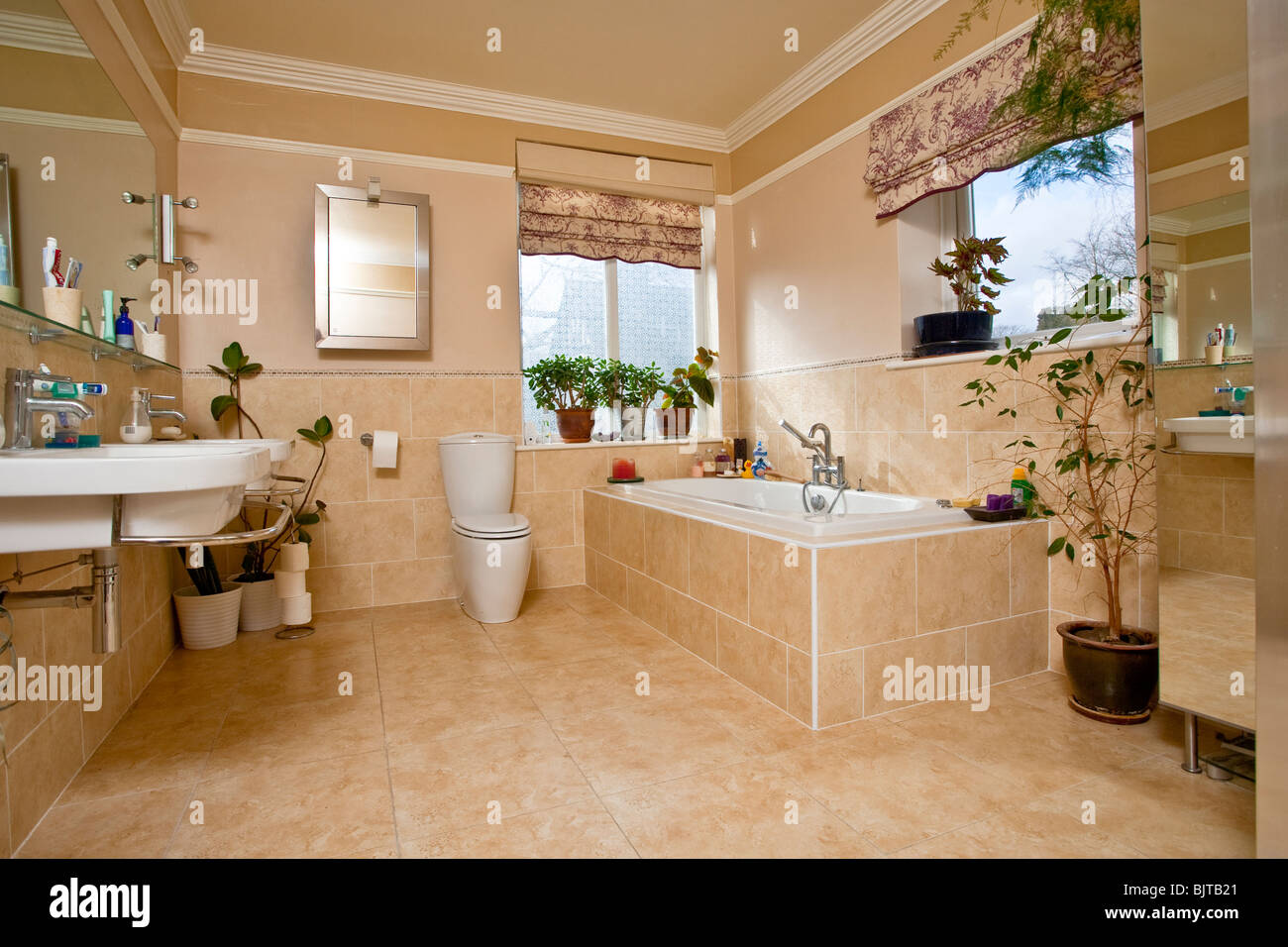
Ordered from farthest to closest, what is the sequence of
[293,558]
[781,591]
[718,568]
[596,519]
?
[596,519] → [293,558] → [718,568] → [781,591]

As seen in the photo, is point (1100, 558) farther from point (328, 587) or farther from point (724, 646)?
point (328, 587)

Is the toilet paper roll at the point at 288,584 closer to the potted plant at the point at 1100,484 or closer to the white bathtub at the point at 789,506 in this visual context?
the white bathtub at the point at 789,506

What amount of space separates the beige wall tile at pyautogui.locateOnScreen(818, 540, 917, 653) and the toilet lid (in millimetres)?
1484

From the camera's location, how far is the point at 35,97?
1.72 meters

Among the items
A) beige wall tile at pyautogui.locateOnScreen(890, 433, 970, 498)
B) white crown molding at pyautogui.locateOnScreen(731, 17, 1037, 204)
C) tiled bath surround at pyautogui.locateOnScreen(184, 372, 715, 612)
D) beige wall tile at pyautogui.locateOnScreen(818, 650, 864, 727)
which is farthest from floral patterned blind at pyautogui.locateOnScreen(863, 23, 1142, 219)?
tiled bath surround at pyautogui.locateOnScreen(184, 372, 715, 612)

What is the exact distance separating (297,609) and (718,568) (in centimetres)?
185

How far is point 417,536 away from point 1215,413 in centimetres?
313

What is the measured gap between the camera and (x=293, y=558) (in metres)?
3.06

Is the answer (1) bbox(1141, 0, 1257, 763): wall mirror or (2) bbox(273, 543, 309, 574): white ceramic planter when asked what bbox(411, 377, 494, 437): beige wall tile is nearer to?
(2) bbox(273, 543, 309, 574): white ceramic planter

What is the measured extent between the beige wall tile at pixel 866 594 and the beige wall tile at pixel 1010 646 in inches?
11.2

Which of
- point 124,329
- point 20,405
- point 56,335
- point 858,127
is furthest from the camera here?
point 858,127

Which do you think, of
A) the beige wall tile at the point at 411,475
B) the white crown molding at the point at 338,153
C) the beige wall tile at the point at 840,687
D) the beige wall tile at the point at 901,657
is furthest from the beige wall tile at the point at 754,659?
the white crown molding at the point at 338,153

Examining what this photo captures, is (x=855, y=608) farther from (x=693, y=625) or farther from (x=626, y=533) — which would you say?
(x=626, y=533)

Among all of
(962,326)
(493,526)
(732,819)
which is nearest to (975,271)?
(962,326)
